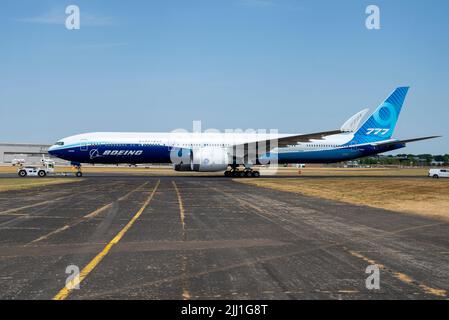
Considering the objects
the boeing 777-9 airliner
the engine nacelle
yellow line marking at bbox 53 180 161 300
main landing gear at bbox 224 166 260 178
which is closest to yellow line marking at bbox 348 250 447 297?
yellow line marking at bbox 53 180 161 300

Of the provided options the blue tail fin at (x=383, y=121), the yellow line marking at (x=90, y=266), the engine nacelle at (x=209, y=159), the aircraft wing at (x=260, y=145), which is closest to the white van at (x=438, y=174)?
the blue tail fin at (x=383, y=121)

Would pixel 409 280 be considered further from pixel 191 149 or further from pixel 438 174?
pixel 438 174

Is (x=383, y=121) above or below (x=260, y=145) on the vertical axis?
above

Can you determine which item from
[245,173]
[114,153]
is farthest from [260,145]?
[114,153]

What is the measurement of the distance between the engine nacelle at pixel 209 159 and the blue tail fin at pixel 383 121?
16.2m

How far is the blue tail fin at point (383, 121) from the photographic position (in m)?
51.3

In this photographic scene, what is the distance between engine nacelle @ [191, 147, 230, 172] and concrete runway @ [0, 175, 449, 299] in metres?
25.4

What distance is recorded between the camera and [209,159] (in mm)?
43000

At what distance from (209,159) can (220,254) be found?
111 ft

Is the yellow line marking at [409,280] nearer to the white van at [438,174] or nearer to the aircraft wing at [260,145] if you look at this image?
the aircraft wing at [260,145]

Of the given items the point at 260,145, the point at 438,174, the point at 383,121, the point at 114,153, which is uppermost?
the point at 383,121

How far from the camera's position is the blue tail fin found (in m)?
51.3

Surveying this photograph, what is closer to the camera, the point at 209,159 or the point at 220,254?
the point at 220,254
